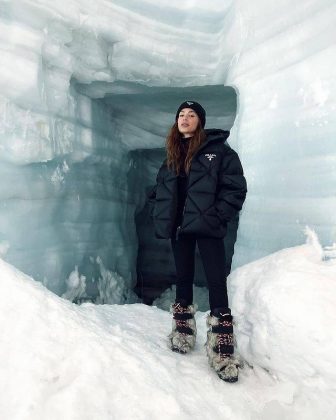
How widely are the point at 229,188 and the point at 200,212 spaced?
0.65 feet

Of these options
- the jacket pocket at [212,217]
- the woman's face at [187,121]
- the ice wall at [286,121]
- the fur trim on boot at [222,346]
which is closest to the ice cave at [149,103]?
the ice wall at [286,121]

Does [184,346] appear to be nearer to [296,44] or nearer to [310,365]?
[310,365]

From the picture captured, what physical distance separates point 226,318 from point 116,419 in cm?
71

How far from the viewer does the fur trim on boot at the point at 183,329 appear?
217 centimetres

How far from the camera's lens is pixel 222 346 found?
194cm

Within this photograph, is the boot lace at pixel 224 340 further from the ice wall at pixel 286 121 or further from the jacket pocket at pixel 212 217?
the ice wall at pixel 286 121

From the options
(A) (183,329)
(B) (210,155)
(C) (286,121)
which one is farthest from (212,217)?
(C) (286,121)

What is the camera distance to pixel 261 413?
1.77m

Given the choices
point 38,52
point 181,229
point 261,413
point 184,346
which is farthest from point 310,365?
point 38,52

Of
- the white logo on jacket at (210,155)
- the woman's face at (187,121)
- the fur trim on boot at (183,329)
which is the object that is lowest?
the fur trim on boot at (183,329)

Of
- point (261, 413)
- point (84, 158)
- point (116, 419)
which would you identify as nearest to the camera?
point (116, 419)

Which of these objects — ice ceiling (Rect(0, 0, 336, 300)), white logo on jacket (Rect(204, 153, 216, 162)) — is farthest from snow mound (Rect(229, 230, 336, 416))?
white logo on jacket (Rect(204, 153, 216, 162))

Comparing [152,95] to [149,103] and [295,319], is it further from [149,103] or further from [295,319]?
[295,319]

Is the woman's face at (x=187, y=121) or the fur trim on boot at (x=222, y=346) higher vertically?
the woman's face at (x=187, y=121)
